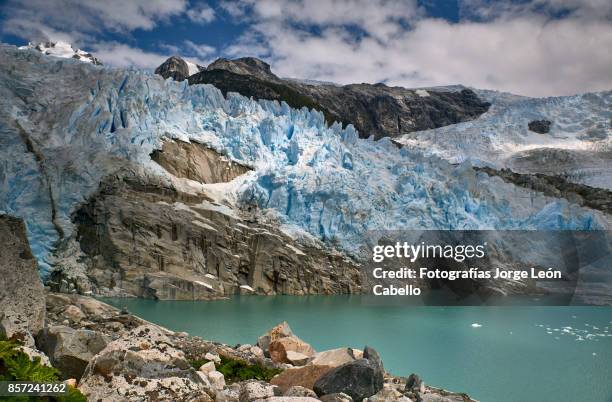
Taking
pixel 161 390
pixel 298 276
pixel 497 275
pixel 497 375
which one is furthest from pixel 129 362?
pixel 497 275

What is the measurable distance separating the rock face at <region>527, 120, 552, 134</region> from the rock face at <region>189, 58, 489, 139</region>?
1810 centimetres

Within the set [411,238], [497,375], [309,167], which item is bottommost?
[497,375]

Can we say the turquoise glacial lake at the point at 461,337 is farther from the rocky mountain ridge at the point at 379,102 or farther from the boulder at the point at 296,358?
the rocky mountain ridge at the point at 379,102

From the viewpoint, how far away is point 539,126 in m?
58.9

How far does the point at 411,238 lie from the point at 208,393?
28.5 meters

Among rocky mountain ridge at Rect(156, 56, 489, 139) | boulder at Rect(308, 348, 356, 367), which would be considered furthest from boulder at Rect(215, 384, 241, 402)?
rocky mountain ridge at Rect(156, 56, 489, 139)

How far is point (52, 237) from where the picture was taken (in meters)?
24.6

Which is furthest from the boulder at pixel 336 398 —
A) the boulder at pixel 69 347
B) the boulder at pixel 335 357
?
the boulder at pixel 69 347

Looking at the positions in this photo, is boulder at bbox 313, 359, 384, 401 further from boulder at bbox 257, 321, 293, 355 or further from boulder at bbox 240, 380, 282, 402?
boulder at bbox 257, 321, 293, 355

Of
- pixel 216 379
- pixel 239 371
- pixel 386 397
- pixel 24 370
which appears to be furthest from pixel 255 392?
pixel 24 370

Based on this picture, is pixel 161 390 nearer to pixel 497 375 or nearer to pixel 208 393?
pixel 208 393

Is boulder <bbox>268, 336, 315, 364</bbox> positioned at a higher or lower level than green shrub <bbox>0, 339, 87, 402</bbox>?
lower

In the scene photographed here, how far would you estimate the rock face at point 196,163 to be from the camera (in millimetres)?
29812

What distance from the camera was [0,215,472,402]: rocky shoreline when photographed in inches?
123
